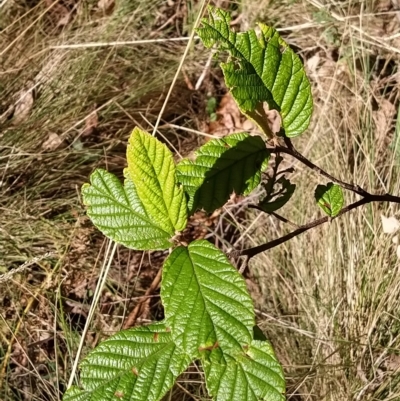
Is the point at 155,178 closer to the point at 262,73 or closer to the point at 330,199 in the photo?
the point at 262,73

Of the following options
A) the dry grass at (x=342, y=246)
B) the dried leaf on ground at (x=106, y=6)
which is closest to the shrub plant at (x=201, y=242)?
the dry grass at (x=342, y=246)

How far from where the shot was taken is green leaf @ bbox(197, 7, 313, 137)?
0.84 meters

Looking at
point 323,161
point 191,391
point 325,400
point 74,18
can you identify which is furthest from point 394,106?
point 74,18

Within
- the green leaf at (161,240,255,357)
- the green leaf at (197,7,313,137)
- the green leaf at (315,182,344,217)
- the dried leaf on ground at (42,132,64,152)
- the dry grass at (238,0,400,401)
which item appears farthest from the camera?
the dried leaf on ground at (42,132,64,152)

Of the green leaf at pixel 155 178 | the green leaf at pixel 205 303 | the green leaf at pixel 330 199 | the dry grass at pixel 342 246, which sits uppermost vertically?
the green leaf at pixel 155 178

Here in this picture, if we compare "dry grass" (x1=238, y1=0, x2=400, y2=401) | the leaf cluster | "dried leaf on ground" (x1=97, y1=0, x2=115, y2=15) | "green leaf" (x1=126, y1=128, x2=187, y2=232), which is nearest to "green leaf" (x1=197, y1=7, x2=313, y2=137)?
the leaf cluster

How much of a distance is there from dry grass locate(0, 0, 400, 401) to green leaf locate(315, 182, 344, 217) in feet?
2.22

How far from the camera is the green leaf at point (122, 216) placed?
0.81 metres

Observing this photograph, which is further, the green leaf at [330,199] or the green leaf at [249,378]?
the green leaf at [330,199]

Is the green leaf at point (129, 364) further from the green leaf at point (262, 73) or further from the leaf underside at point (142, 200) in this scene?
the green leaf at point (262, 73)

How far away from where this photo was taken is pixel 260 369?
0.82 meters

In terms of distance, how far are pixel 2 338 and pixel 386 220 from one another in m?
1.27

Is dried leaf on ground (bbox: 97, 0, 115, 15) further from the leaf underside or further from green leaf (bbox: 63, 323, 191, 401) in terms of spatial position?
green leaf (bbox: 63, 323, 191, 401)

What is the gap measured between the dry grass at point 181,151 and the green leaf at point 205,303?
88 centimetres
